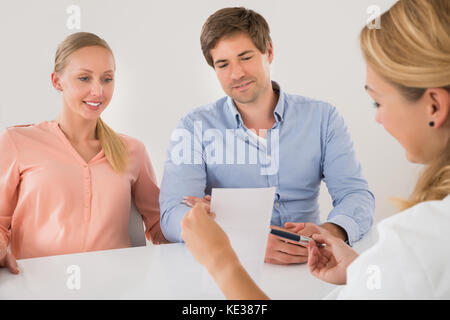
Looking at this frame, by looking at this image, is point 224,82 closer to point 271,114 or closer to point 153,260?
point 271,114

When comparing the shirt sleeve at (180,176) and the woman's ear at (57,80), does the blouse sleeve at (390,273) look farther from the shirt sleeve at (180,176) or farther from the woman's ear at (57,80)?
the woman's ear at (57,80)

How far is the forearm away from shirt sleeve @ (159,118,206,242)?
0.83m

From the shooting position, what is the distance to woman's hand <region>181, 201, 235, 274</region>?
2.57 ft

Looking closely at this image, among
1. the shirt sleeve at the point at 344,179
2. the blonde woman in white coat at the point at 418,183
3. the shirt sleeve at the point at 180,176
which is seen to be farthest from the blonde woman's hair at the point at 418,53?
the shirt sleeve at the point at 180,176

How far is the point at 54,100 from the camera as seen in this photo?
2.77 meters

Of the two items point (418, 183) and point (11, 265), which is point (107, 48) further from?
point (418, 183)

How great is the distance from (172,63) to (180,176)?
149 centimetres

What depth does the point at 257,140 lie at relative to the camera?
1.92 m

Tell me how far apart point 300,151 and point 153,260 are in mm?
811

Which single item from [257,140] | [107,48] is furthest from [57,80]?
[257,140]

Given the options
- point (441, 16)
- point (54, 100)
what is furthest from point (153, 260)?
point (54, 100)

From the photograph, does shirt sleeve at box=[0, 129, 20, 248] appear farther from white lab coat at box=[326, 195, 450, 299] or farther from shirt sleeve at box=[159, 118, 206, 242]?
white lab coat at box=[326, 195, 450, 299]

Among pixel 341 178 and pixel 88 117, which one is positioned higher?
pixel 88 117

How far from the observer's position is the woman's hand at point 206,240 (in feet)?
2.57
